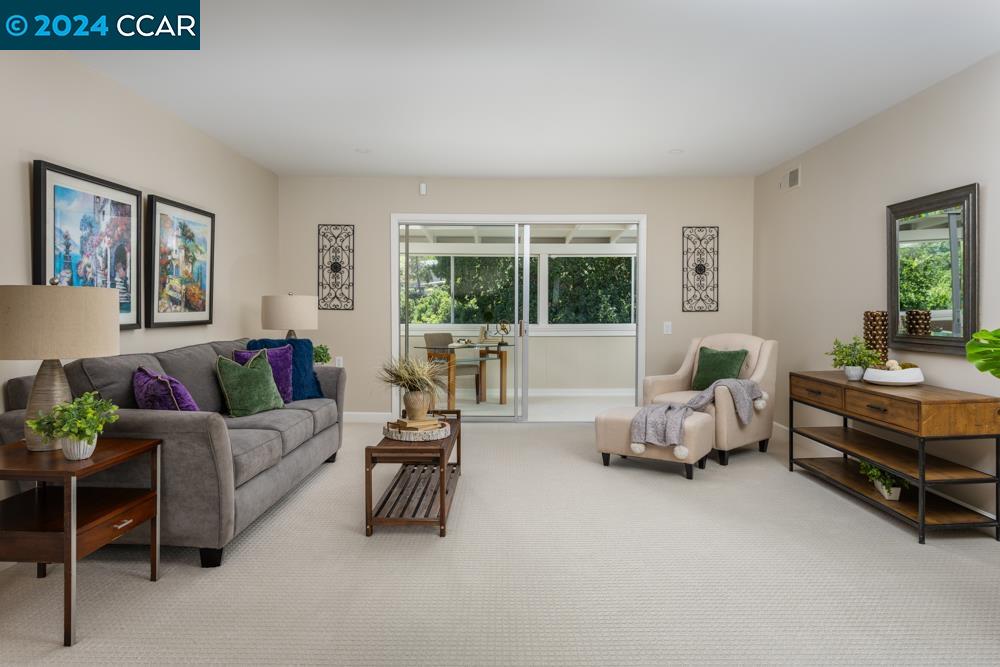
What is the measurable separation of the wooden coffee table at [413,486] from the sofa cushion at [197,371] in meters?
1.19

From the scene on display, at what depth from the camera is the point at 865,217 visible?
4.16m

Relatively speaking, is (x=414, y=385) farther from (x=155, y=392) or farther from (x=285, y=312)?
(x=285, y=312)

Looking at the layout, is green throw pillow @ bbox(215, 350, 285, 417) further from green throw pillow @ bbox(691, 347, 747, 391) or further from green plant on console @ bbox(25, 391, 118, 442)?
green throw pillow @ bbox(691, 347, 747, 391)

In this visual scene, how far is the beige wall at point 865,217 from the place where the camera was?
3158 mm

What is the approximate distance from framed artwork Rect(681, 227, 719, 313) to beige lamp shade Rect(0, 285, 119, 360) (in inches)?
201

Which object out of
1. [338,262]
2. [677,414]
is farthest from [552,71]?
[338,262]

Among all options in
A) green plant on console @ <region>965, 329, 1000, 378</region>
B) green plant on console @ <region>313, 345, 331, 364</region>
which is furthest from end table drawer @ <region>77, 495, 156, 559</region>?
green plant on console @ <region>965, 329, 1000, 378</region>

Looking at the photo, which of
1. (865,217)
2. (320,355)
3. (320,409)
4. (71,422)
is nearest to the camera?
(71,422)

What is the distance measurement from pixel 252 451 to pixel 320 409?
115 cm

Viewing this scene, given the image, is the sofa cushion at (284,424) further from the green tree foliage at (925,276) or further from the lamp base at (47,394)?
the green tree foliage at (925,276)

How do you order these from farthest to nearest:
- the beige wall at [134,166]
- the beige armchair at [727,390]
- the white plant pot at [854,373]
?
1. the beige armchair at [727,390]
2. the white plant pot at [854,373]
3. the beige wall at [134,166]

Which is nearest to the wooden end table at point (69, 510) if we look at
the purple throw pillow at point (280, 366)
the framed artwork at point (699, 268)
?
the purple throw pillow at point (280, 366)

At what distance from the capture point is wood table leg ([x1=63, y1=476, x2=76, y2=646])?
1968 millimetres

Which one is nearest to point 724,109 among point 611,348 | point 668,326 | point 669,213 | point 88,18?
point 669,213
